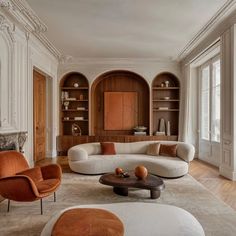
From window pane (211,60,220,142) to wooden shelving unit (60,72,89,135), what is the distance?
158 inches

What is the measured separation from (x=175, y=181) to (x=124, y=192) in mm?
1373

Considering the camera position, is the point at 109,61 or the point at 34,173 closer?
the point at 34,173

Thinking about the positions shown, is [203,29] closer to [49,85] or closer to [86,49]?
[86,49]

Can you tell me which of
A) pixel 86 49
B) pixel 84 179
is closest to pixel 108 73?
pixel 86 49

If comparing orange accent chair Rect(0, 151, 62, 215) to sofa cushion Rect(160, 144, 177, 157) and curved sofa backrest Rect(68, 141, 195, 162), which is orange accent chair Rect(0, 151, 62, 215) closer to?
curved sofa backrest Rect(68, 141, 195, 162)

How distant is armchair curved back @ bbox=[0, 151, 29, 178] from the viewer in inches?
138

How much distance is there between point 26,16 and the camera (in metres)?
4.82

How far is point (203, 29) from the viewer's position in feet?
18.5

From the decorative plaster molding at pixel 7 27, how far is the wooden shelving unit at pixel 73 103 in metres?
3.69

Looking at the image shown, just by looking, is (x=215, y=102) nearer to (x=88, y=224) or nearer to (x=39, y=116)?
(x=39, y=116)

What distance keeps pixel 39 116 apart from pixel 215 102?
4.99m

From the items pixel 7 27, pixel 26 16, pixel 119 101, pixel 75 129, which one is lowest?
pixel 75 129

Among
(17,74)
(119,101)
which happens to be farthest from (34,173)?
(119,101)

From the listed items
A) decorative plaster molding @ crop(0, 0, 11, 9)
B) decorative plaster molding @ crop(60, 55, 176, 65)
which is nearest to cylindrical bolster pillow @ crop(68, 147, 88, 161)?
decorative plaster molding @ crop(0, 0, 11, 9)
